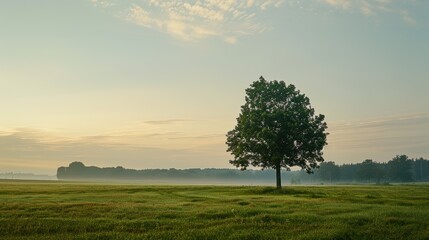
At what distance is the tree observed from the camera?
225 ft

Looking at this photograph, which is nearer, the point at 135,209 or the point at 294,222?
the point at 294,222

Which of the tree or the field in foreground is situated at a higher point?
the tree

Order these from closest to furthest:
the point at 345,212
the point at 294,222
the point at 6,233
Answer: the point at 6,233, the point at 294,222, the point at 345,212

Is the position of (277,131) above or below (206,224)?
above

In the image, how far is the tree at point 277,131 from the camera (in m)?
68.6

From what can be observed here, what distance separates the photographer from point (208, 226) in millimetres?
27484

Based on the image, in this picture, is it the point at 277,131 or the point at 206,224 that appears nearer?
the point at 206,224

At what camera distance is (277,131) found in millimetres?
69188

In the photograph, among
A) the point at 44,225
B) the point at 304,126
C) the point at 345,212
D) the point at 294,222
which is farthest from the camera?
the point at 304,126

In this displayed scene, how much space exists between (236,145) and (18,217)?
4823cm

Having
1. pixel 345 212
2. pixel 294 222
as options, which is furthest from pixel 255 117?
pixel 294 222

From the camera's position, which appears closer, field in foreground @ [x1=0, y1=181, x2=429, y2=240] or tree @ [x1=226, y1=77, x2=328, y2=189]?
field in foreground @ [x1=0, y1=181, x2=429, y2=240]

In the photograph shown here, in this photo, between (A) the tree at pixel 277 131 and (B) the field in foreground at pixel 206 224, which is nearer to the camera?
(B) the field in foreground at pixel 206 224

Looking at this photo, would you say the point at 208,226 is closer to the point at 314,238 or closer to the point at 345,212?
the point at 314,238
